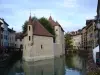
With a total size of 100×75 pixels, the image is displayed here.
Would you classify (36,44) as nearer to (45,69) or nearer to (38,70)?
(45,69)

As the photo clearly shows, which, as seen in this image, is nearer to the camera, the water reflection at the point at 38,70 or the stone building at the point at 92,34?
the water reflection at the point at 38,70

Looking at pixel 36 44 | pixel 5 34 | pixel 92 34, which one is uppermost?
pixel 5 34

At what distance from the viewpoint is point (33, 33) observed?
164 feet

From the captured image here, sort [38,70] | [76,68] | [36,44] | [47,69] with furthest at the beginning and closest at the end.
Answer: [36,44], [76,68], [47,69], [38,70]

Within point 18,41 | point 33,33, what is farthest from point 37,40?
point 18,41

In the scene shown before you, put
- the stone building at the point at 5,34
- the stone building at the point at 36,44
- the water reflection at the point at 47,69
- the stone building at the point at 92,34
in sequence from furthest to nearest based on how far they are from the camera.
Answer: the stone building at the point at 5,34 < the stone building at the point at 92,34 < the stone building at the point at 36,44 < the water reflection at the point at 47,69

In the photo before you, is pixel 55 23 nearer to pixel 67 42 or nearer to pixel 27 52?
pixel 27 52

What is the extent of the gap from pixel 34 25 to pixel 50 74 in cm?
2654

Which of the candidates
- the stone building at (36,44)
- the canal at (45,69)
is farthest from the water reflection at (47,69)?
the stone building at (36,44)

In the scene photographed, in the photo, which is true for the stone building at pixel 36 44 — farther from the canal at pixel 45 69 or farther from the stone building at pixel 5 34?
the stone building at pixel 5 34

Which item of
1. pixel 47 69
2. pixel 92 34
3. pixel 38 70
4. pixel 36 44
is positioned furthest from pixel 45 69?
pixel 92 34

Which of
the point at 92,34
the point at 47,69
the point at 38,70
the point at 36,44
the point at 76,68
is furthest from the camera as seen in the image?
the point at 92,34

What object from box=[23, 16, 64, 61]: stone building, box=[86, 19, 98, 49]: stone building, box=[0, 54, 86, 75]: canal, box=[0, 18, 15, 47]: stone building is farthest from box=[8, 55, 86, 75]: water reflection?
box=[0, 18, 15, 47]: stone building

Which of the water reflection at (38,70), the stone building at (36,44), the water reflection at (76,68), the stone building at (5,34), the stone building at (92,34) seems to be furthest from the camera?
the stone building at (5,34)
